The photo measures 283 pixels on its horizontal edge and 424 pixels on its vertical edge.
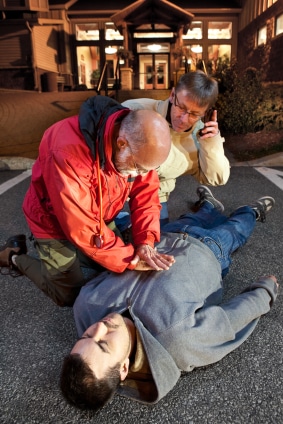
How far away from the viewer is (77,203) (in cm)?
183

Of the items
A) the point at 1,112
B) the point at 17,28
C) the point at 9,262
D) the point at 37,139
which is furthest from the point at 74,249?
the point at 17,28

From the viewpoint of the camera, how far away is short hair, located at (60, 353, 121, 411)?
1.49 m

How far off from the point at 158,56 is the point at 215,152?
1712 cm

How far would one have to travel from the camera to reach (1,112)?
11172 mm

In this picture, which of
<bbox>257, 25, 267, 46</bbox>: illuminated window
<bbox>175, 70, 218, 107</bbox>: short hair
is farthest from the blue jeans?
<bbox>257, 25, 267, 46</bbox>: illuminated window

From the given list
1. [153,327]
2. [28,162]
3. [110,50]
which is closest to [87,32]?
[110,50]

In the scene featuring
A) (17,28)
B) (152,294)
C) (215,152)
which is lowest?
(152,294)

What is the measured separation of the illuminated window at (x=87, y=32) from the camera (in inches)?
725

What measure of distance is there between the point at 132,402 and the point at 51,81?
16.4 metres

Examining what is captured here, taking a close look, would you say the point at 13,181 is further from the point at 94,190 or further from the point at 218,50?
the point at 218,50

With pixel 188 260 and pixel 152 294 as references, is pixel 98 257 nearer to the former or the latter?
pixel 152 294

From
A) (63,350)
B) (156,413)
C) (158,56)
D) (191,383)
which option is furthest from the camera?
(158,56)

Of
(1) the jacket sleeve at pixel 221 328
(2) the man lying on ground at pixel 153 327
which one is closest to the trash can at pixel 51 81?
(2) the man lying on ground at pixel 153 327

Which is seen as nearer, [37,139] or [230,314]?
[230,314]
